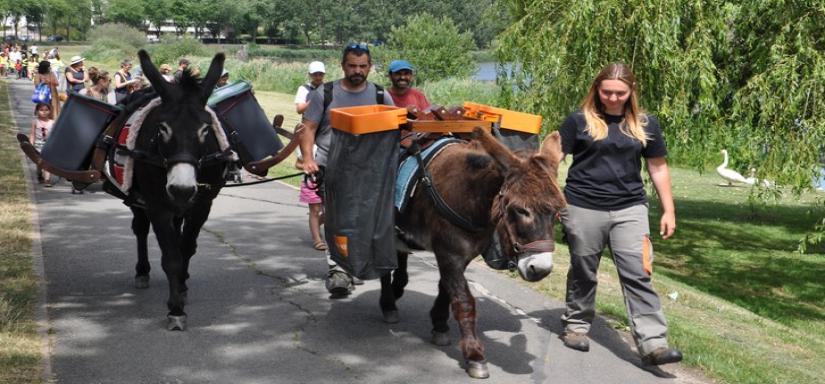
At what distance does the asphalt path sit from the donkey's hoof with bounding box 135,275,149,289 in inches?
3.3

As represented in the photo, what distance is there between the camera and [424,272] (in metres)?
8.83

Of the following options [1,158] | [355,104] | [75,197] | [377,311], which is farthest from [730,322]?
[1,158]

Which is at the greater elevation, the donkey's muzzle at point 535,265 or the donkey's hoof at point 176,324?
the donkey's muzzle at point 535,265

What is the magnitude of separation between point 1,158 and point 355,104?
462 inches

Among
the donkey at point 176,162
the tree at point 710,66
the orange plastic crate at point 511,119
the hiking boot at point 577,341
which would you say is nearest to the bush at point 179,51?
the tree at point 710,66

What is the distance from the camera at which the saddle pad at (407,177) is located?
19.6ft

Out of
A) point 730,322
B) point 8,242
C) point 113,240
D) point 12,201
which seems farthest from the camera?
point 12,201

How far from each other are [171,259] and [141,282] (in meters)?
1.21

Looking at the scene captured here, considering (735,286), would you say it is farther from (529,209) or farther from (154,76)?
(154,76)

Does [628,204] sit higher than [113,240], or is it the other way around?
[628,204]

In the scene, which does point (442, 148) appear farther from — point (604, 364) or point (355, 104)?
point (604, 364)

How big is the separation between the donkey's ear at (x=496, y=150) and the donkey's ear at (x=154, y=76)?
253cm

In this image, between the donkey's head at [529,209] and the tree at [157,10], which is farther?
the tree at [157,10]

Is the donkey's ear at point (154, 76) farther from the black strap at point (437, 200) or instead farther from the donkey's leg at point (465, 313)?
the donkey's leg at point (465, 313)
